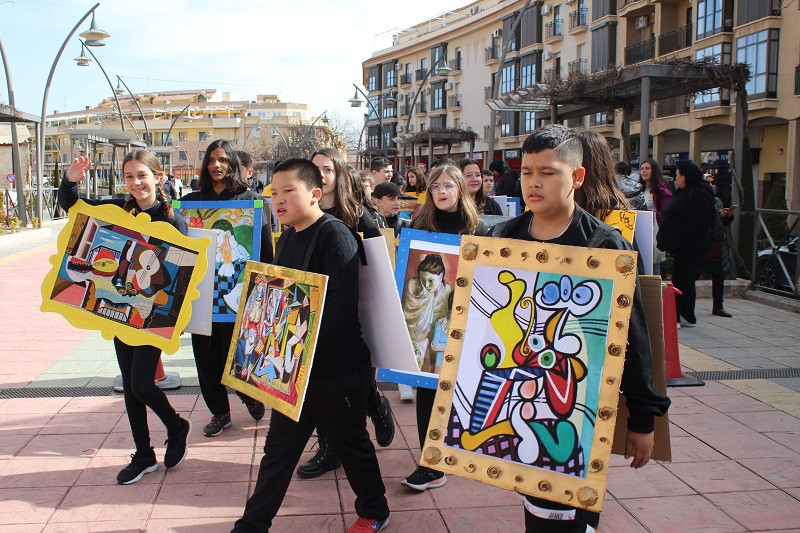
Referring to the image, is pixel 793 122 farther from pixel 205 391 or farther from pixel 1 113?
pixel 205 391

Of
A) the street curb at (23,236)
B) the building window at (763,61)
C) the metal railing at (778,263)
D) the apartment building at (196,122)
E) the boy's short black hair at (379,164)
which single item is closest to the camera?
the boy's short black hair at (379,164)

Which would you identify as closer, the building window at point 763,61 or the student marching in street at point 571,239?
the student marching in street at point 571,239

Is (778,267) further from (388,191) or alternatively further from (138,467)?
(138,467)

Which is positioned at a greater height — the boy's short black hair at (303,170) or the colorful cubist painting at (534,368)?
the boy's short black hair at (303,170)

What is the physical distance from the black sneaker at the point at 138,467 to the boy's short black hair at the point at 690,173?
670cm

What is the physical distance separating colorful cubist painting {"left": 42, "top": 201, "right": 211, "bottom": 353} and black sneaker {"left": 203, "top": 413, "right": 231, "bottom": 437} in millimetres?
1139

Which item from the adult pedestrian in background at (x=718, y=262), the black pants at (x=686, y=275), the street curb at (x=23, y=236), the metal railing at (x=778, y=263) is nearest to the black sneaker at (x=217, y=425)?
the black pants at (x=686, y=275)

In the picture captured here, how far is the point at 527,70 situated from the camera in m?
50.2

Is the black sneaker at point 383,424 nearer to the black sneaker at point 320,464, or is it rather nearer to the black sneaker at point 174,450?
Answer: the black sneaker at point 320,464

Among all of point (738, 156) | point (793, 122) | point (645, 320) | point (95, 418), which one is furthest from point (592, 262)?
point (793, 122)

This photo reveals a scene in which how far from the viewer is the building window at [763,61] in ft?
94.9

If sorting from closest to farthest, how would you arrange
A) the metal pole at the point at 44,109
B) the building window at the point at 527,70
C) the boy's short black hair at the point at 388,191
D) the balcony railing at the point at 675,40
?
1. the boy's short black hair at the point at 388,191
2. the metal pole at the point at 44,109
3. the balcony railing at the point at 675,40
4. the building window at the point at 527,70

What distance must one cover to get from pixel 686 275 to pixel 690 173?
1.17 meters

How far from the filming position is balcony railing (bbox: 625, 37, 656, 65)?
36.3 m
